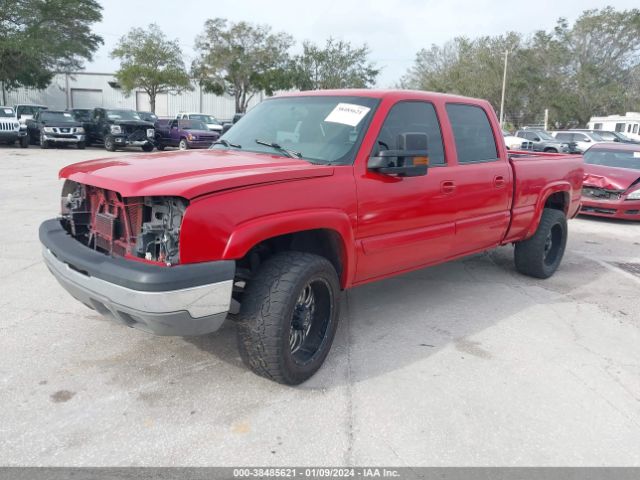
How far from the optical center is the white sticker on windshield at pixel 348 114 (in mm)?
Answer: 3909

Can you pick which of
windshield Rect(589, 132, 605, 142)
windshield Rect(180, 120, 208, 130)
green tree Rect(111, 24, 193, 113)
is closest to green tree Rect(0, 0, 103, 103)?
green tree Rect(111, 24, 193, 113)

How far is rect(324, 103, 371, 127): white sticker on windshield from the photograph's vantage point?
3909mm

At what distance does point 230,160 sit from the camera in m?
3.64

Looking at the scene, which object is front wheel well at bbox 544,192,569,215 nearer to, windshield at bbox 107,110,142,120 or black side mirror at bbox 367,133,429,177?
black side mirror at bbox 367,133,429,177

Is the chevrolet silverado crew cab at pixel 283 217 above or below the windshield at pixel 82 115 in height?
below

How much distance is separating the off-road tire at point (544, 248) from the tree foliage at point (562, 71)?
45.7 meters

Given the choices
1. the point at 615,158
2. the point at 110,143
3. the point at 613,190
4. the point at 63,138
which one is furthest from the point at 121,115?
the point at 613,190

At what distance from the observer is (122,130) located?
2233 cm

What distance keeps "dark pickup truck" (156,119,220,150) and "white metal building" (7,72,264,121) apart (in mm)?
24962

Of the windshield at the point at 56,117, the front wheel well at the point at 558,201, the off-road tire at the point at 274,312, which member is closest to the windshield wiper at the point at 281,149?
the off-road tire at the point at 274,312

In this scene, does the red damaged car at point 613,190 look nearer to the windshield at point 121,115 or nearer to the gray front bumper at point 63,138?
the windshield at point 121,115

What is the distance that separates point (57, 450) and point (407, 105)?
10.6ft

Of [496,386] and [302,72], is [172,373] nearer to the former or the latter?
[496,386]

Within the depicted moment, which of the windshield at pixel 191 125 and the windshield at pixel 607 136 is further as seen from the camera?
the windshield at pixel 607 136
